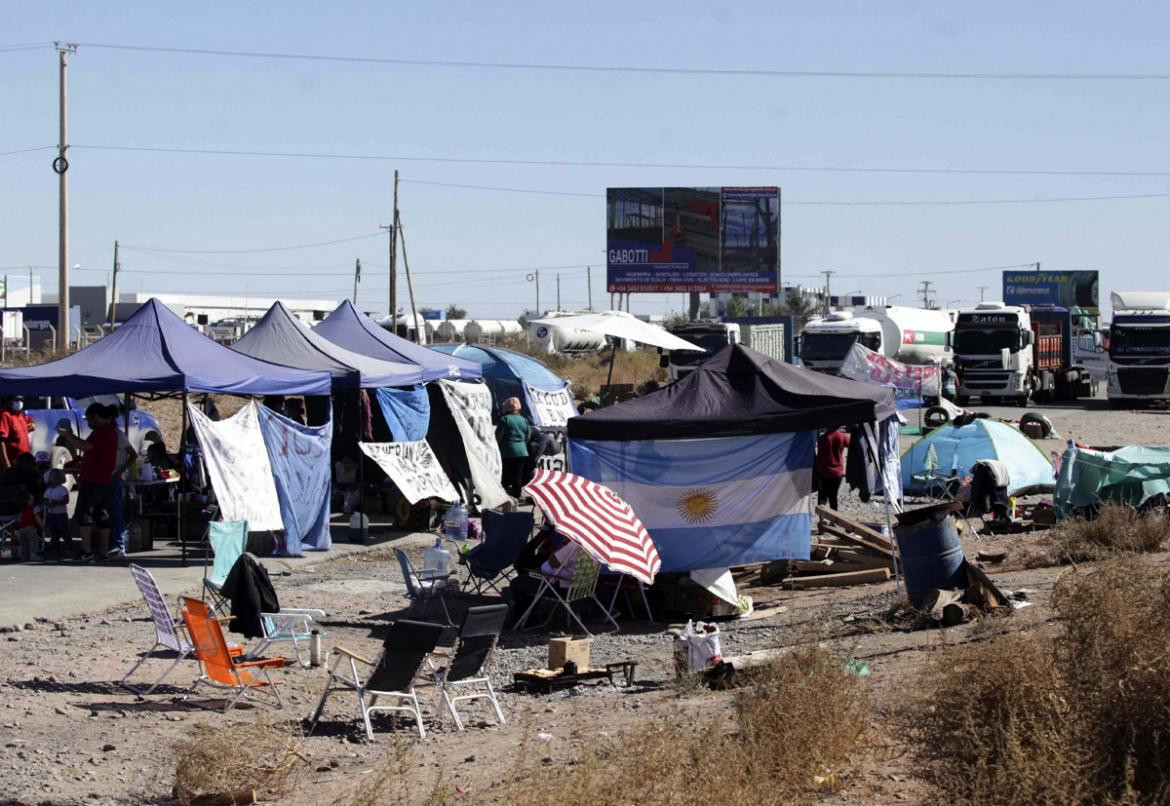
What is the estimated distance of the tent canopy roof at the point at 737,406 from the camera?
44.3 ft

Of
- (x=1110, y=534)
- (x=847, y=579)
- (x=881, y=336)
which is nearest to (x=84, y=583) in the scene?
(x=847, y=579)

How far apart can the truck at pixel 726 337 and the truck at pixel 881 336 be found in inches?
54.3

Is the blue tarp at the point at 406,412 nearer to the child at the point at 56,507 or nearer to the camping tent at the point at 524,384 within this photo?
the camping tent at the point at 524,384

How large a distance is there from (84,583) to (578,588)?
16.9 feet

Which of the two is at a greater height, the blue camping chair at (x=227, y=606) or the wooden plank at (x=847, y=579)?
the blue camping chair at (x=227, y=606)

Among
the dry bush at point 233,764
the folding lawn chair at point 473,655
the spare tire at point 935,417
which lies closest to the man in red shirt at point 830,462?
the folding lawn chair at point 473,655

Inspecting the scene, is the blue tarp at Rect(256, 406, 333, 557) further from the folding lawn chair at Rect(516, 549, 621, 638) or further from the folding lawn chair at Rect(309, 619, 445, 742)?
the folding lawn chair at Rect(309, 619, 445, 742)

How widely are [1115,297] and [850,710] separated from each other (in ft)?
131

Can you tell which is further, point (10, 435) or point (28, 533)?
point (10, 435)

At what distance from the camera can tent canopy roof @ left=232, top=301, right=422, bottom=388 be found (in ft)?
60.7

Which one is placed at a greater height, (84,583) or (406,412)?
(406,412)

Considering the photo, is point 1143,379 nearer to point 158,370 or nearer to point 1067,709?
point 158,370

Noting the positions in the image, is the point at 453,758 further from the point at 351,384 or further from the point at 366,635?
the point at 351,384

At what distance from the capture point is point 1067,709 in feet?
24.7
